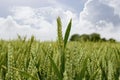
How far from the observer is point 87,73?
134cm

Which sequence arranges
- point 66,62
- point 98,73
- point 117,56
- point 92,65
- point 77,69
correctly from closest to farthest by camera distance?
point 66,62, point 98,73, point 77,69, point 92,65, point 117,56

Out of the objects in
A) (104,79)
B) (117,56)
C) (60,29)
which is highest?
(60,29)

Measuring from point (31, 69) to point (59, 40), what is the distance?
159mm

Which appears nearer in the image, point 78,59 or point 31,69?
point 31,69

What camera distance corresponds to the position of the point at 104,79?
4.82 ft

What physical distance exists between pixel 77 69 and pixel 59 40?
28 cm

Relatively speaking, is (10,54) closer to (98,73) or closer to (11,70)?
(11,70)

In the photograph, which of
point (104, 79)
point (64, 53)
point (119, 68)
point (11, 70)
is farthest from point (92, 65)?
point (11, 70)

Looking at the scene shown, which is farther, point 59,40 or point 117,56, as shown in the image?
point 117,56

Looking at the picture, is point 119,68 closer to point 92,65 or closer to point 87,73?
point 92,65

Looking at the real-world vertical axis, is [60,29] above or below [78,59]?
above

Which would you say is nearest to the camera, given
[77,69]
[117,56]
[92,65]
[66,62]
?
[66,62]

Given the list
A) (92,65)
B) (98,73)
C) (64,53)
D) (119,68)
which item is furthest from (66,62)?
(119,68)

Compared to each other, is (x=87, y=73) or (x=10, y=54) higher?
(x=10, y=54)
